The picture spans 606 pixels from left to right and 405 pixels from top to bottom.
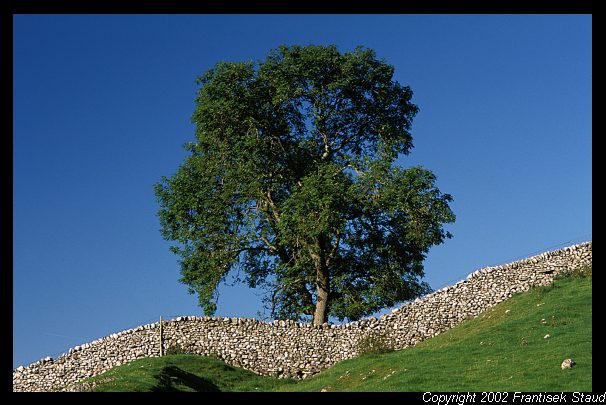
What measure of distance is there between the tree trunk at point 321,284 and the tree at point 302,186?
0.06m

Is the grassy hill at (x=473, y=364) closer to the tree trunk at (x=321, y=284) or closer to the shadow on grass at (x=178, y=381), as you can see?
the shadow on grass at (x=178, y=381)

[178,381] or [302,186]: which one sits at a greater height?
[302,186]

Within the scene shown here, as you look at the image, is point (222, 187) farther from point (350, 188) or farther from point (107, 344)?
point (107, 344)

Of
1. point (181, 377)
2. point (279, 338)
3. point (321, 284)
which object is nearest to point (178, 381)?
point (181, 377)

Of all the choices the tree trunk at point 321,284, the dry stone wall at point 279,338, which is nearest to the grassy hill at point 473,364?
the dry stone wall at point 279,338

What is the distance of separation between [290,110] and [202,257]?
9326 mm

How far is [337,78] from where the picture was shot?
44.4 m

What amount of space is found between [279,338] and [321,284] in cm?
510

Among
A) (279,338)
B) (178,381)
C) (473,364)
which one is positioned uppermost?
(279,338)

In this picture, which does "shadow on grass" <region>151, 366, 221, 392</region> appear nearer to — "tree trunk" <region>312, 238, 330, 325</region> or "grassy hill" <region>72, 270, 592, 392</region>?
"grassy hill" <region>72, 270, 592, 392</region>

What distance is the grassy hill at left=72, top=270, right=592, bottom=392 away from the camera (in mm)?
25281

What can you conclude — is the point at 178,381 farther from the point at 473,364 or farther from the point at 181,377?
the point at 473,364

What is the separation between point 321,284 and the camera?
4266 centimetres
